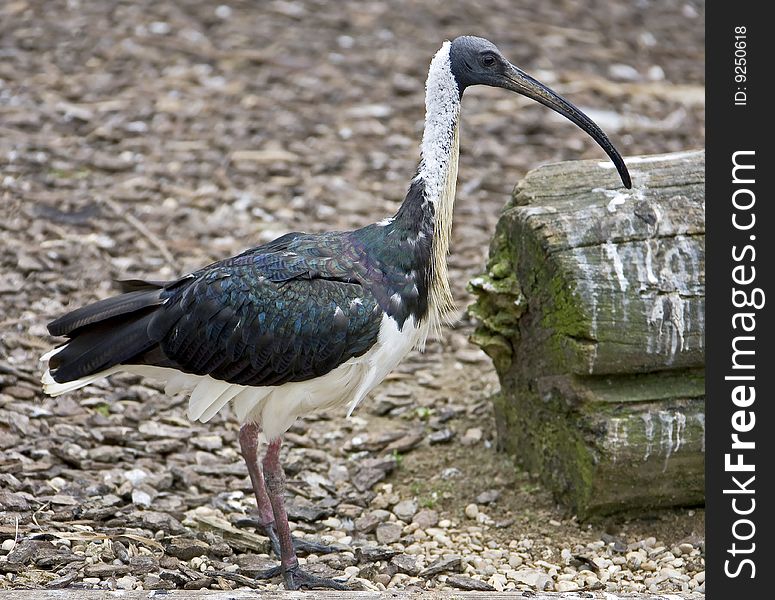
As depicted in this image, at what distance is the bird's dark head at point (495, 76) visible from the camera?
5.40 m

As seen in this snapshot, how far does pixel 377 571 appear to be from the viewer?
5.50 meters

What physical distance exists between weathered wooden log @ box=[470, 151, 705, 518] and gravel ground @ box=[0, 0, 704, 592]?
388mm

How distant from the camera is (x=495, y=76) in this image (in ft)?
18.0

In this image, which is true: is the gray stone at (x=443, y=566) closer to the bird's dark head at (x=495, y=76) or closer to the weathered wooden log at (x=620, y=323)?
the weathered wooden log at (x=620, y=323)

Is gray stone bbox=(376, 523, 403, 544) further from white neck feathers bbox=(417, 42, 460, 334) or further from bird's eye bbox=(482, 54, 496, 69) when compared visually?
bird's eye bbox=(482, 54, 496, 69)

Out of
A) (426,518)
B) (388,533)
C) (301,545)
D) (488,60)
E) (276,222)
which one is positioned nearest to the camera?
(488,60)

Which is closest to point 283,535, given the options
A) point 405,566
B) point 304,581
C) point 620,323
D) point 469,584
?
point 304,581

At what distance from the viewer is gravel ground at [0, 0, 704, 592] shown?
5570 millimetres

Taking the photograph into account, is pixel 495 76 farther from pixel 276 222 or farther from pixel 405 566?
pixel 276 222

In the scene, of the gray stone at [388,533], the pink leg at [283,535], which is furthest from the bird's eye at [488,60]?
the gray stone at [388,533]

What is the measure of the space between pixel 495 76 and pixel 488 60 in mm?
92

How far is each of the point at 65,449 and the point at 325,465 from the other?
1479mm

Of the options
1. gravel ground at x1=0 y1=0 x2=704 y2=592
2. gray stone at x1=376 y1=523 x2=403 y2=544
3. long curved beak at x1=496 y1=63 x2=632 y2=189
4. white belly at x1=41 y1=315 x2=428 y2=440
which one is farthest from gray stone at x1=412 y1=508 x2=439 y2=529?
long curved beak at x1=496 y1=63 x2=632 y2=189

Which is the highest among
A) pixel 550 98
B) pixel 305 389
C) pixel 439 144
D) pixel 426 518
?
pixel 550 98
